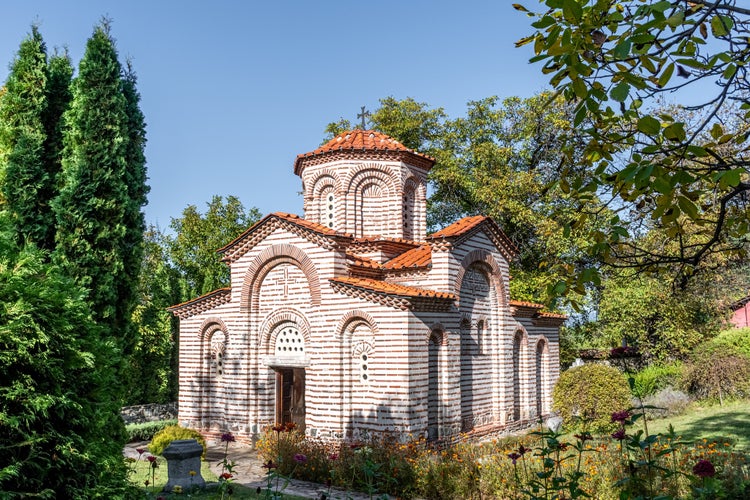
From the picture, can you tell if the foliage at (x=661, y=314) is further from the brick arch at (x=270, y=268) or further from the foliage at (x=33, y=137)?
the foliage at (x=33, y=137)

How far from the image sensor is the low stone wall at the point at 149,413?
19781 mm

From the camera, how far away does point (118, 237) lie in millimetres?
11242

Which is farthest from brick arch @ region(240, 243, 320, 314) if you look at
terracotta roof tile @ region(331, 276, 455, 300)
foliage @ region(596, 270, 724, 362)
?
foliage @ region(596, 270, 724, 362)

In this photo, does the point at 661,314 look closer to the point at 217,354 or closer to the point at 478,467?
the point at 478,467

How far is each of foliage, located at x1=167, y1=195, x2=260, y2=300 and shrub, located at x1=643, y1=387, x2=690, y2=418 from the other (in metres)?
18.3

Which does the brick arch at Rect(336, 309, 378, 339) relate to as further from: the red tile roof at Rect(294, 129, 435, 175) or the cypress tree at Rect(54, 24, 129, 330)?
the red tile roof at Rect(294, 129, 435, 175)

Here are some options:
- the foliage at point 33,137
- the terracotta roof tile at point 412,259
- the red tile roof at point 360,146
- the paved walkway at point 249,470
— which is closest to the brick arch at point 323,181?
the red tile roof at point 360,146

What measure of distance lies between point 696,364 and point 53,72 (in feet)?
66.9

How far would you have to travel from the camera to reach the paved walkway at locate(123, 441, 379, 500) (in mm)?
10172

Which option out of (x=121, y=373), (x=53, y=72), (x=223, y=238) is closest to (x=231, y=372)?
(x=121, y=373)

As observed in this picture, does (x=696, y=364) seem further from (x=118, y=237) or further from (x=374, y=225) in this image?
(x=118, y=237)

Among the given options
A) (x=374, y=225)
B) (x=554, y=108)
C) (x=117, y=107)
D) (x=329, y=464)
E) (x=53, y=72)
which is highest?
(x=554, y=108)

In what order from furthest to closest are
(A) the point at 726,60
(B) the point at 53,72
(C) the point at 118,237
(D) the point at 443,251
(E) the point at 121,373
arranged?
(D) the point at 443,251 < (B) the point at 53,72 < (C) the point at 118,237 < (E) the point at 121,373 < (A) the point at 726,60

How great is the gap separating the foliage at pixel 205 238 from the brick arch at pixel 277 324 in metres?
12.4
